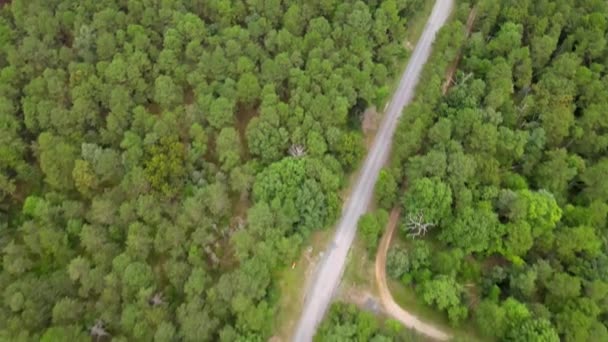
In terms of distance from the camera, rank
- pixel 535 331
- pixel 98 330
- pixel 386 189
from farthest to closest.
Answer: pixel 386 189
pixel 98 330
pixel 535 331

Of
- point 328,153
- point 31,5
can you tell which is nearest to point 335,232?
point 328,153

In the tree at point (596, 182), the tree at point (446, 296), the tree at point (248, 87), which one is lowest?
the tree at point (446, 296)

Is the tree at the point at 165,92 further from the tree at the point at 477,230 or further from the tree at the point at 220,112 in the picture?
the tree at the point at 477,230

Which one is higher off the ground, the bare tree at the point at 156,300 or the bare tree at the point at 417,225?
the bare tree at the point at 417,225

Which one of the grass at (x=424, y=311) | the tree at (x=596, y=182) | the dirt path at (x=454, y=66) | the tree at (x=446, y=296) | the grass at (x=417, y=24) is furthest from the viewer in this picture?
the grass at (x=417, y=24)

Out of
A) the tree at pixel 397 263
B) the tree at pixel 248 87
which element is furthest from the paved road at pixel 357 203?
Answer: the tree at pixel 248 87

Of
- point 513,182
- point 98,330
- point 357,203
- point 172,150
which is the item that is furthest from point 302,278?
point 513,182

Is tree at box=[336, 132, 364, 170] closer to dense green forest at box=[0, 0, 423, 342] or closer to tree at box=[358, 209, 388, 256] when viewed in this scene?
dense green forest at box=[0, 0, 423, 342]

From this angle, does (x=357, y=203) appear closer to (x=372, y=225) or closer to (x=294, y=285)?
(x=372, y=225)
